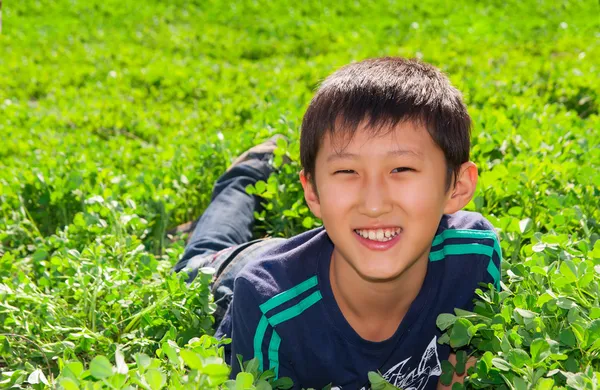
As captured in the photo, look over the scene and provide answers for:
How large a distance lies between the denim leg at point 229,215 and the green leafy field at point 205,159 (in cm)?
11

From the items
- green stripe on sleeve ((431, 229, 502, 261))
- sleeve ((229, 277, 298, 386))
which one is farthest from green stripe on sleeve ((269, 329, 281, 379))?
green stripe on sleeve ((431, 229, 502, 261))

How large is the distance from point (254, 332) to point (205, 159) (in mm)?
2335

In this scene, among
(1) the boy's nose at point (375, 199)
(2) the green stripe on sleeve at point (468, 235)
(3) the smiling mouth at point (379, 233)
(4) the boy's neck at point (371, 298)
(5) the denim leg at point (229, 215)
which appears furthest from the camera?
(5) the denim leg at point (229, 215)

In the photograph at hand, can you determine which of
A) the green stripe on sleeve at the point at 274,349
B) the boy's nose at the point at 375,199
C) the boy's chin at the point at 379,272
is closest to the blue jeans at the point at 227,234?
the green stripe on sleeve at the point at 274,349

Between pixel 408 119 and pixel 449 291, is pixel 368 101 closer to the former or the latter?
pixel 408 119

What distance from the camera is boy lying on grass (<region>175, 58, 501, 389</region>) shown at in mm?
2434

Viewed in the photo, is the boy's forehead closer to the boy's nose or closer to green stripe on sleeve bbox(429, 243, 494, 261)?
the boy's nose

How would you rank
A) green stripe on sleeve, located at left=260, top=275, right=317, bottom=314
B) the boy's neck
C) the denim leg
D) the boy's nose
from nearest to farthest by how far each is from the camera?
the boy's nose
green stripe on sleeve, located at left=260, top=275, right=317, bottom=314
the boy's neck
the denim leg

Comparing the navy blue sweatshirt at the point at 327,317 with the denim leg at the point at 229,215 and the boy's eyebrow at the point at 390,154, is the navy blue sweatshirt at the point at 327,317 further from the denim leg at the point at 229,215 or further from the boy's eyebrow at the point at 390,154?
the denim leg at the point at 229,215

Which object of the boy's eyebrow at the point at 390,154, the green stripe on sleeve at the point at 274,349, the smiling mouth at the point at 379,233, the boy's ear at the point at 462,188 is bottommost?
the green stripe on sleeve at the point at 274,349

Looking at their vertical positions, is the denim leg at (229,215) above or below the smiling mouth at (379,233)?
below

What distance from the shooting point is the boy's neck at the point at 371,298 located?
2.67m

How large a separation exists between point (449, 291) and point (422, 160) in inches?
22.2

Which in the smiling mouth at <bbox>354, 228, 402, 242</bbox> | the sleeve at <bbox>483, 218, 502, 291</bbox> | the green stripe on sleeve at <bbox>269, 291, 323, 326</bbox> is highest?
the smiling mouth at <bbox>354, 228, 402, 242</bbox>
